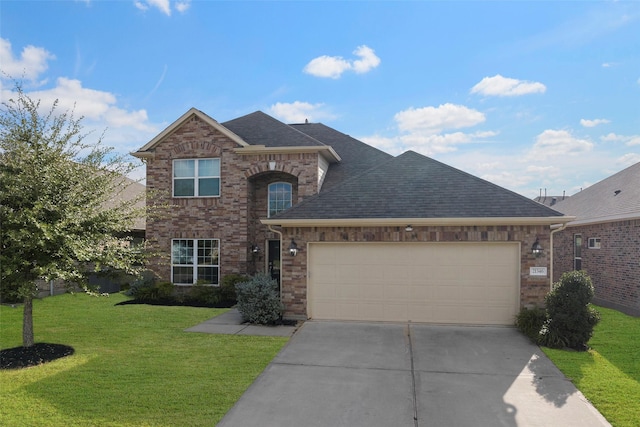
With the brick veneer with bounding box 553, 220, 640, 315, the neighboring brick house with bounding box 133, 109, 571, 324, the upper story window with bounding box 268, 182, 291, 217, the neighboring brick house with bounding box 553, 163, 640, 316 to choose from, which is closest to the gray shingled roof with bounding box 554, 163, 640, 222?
the neighboring brick house with bounding box 553, 163, 640, 316

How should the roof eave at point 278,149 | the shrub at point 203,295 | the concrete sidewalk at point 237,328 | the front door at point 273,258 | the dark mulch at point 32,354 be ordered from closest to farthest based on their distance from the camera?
the dark mulch at point 32,354, the concrete sidewalk at point 237,328, the shrub at point 203,295, the roof eave at point 278,149, the front door at point 273,258

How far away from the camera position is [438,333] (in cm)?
909

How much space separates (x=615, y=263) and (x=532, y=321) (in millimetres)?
6830

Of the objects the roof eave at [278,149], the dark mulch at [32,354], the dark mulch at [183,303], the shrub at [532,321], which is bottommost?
the dark mulch at [183,303]

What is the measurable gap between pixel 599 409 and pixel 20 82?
11330mm

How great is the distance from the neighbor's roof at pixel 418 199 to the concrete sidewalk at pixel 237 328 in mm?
2713

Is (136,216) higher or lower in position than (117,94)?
lower

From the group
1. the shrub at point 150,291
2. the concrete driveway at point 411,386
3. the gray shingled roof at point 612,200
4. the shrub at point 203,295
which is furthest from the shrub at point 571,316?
the shrub at point 150,291

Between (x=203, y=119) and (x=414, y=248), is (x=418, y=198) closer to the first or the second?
(x=414, y=248)

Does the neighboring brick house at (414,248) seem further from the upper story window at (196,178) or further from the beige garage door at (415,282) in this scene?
the upper story window at (196,178)

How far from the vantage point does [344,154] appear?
17.4m

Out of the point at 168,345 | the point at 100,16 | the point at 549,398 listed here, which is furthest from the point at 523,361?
the point at 100,16

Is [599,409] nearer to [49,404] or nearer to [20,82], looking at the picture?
[49,404]

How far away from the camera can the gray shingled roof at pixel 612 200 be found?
12.7 m
